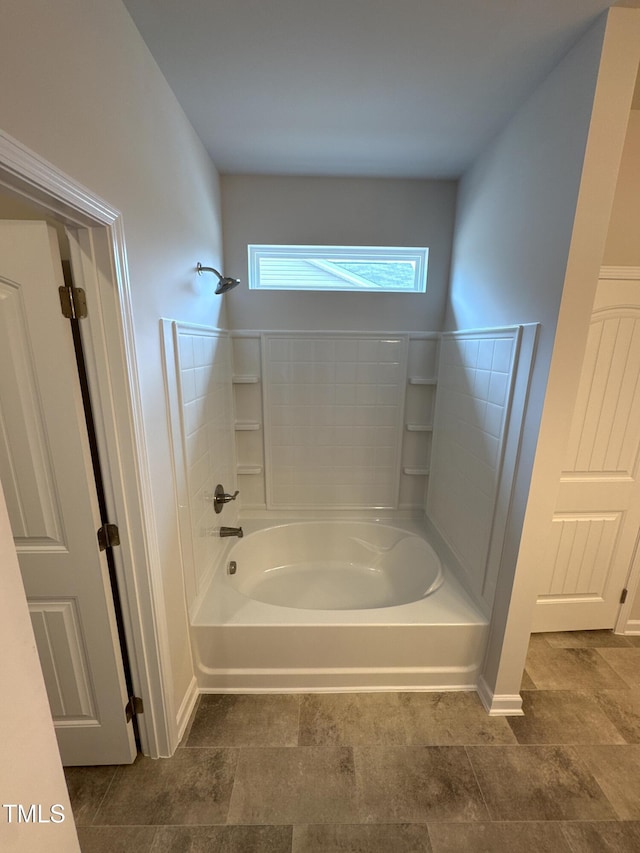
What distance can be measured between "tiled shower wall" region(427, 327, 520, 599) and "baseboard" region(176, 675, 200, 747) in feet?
4.76

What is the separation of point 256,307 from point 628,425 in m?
2.20

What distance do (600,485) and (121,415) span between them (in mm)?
2257

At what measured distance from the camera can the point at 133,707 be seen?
4.60 feet

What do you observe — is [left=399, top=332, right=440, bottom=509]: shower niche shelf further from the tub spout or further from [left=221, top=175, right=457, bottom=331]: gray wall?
the tub spout

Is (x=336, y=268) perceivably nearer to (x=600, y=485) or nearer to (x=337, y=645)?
(x=600, y=485)

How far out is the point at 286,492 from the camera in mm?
2645

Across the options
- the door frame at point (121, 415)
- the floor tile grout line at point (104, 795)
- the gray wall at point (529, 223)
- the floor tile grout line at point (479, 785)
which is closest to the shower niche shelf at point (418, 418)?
the gray wall at point (529, 223)

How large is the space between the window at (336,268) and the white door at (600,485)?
3.60 feet

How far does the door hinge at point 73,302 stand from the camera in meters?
1.03

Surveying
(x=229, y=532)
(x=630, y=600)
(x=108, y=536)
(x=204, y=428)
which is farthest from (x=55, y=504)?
(x=630, y=600)

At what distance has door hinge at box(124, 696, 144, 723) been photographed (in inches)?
54.7

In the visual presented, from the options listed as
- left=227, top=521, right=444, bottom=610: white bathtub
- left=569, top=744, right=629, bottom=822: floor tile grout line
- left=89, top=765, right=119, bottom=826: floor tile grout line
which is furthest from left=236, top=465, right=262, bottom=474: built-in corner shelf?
left=569, top=744, right=629, bottom=822: floor tile grout line

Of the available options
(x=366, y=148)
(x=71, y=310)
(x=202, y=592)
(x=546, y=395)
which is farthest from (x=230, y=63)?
(x=202, y=592)

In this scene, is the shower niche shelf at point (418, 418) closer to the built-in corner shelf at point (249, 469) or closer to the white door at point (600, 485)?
the white door at point (600, 485)
